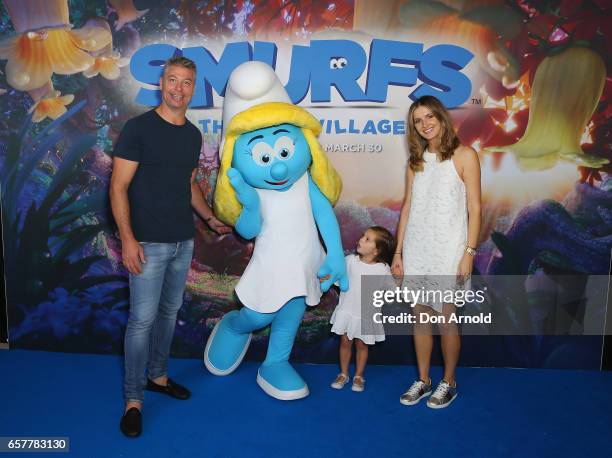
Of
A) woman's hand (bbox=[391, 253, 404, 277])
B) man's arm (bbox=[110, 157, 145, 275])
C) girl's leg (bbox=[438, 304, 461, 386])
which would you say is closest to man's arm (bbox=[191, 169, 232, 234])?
man's arm (bbox=[110, 157, 145, 275])

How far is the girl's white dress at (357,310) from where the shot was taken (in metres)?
3.12

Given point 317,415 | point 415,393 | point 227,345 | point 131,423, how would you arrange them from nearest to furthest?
point 131,423
point 317,415
point 415,393
point 227,345

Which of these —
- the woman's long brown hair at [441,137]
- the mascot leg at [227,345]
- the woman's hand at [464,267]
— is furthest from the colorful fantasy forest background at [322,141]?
the woman's hand at [464,267]

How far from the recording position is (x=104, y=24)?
3.33 meters

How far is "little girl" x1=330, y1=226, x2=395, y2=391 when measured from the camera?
311 cm

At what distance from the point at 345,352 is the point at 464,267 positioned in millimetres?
892

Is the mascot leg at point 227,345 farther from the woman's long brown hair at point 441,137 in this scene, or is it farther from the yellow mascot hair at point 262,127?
the woman's long brown hair at point 441,137

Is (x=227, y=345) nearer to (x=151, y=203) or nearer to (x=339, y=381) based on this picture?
(x=339, y=381)

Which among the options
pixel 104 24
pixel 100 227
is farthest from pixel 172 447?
pixel 104 24

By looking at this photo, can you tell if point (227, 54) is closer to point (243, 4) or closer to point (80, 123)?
point (243, 4)

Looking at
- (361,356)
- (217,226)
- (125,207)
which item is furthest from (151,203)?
(361,356)

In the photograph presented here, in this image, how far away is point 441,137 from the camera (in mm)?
2830

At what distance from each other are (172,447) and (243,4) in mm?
2490

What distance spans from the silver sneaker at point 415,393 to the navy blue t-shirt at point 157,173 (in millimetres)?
1501
